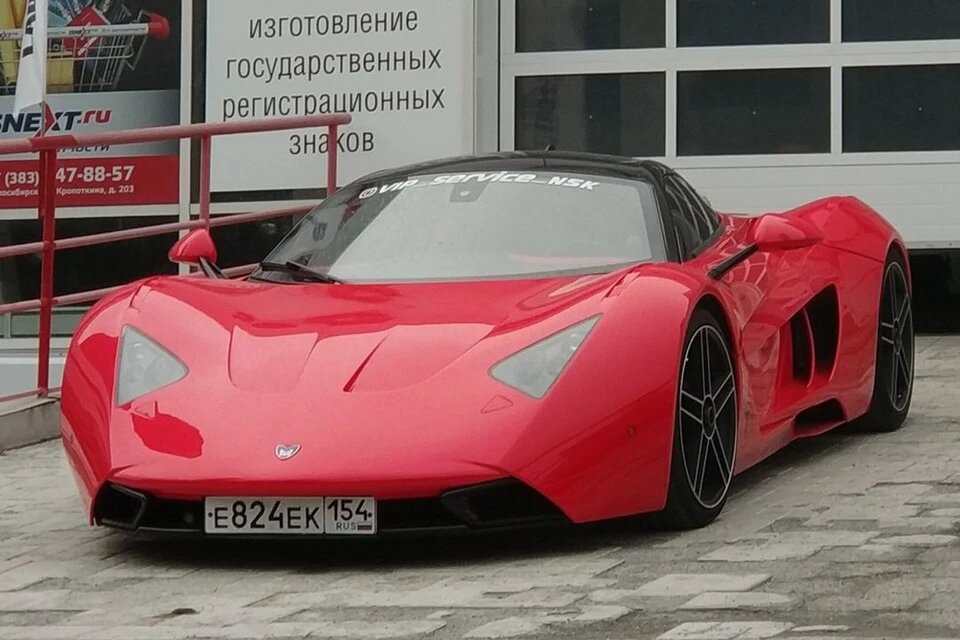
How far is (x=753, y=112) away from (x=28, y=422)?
17.2 ft

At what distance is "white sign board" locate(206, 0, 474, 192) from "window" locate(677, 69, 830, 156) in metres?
1.29

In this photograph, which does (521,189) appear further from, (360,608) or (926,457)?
(360,608)

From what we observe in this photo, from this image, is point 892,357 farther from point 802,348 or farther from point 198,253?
point 198,253

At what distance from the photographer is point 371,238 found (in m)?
6.79

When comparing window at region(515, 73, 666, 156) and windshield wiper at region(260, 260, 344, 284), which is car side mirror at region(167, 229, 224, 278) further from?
window at region(515, 73, 666, 156)

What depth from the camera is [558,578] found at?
5.23 metres

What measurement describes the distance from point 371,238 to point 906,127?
234 inches

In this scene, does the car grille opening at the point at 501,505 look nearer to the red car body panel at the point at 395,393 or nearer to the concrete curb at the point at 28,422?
the red car body panel at the point at 395,393

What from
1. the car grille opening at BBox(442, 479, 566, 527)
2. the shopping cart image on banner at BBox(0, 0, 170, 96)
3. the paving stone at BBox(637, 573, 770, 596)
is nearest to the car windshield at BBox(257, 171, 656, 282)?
the car grille opening at BBox(442, 479, 566, 527)

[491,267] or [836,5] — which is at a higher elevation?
[836,5]

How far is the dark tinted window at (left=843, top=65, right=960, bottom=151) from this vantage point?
39.2 ft

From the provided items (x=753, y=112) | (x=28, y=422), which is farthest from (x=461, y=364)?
(x=753, y=112)

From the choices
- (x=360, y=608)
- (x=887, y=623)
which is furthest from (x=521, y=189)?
(x=887, y=623)

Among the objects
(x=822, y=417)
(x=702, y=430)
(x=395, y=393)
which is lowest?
(x=822, y=417)
